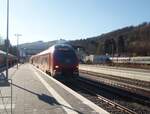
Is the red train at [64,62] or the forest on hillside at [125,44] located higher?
the forest on hillside at [125,44]

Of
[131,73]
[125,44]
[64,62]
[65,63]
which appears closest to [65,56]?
[64,62]

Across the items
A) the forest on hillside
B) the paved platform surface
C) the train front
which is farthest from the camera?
the forest on hillside

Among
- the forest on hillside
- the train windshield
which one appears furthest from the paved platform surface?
the forest on hillside

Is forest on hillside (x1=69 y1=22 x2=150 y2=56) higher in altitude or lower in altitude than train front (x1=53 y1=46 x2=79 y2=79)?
higher

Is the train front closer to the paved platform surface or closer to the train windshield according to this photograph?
the train windshield

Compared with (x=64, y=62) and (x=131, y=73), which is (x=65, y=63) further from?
(x=131, y=73)

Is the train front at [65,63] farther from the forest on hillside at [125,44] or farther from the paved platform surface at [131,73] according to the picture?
the forest on hillside at [125,44]

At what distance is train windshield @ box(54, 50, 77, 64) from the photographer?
30092mm

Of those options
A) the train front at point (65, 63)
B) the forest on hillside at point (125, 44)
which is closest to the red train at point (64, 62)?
the train front at point (65, 63)

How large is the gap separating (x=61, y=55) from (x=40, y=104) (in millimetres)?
16308

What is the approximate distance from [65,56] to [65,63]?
0.78 m

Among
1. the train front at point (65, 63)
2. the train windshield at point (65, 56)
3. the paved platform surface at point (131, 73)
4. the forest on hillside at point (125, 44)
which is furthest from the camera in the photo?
the forest on hillside at point (125, 44)

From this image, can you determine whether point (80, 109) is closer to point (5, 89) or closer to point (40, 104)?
point (40, 104)

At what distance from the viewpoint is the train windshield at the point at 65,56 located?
30.1m
